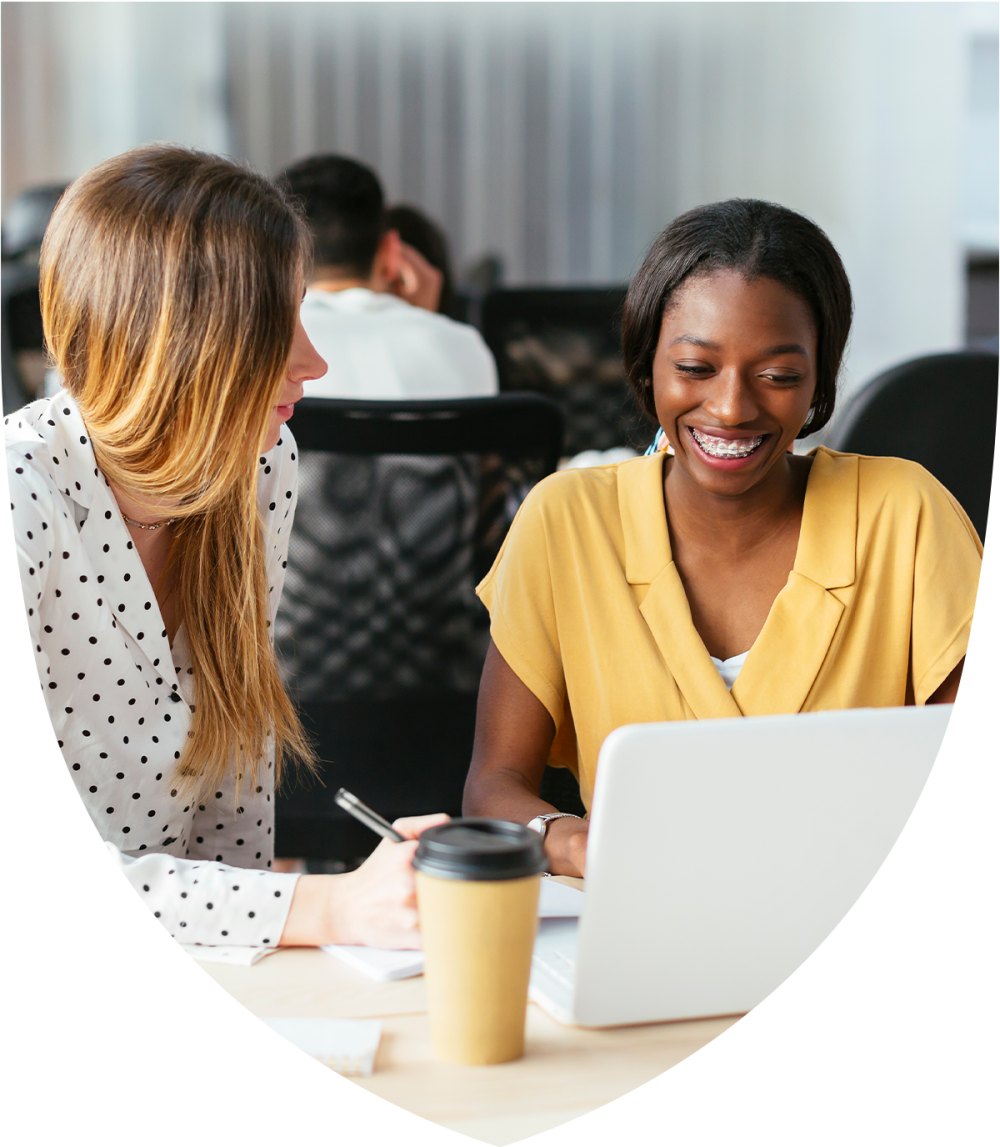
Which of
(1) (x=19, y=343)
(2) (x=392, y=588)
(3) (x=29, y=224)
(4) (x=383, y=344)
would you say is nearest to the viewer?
(2) (x=392, y=588)

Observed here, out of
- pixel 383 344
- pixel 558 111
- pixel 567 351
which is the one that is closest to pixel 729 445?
pixel 383 344

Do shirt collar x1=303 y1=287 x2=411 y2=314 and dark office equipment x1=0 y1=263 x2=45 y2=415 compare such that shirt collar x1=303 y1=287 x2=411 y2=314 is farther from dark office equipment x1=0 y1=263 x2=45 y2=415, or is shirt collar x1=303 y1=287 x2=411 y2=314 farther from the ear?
dark office equipment x1=0 y1=263 x2=45 y2=415

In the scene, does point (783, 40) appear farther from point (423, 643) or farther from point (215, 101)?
point (423, 643)

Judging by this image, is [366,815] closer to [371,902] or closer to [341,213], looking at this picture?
Answer: [371,902]

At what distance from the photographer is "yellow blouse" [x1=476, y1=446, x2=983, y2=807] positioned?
3.97 feet

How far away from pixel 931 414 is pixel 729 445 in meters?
0.95

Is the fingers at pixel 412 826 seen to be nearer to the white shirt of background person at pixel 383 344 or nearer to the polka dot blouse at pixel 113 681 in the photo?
the polka dot blouse at pixel 113 681

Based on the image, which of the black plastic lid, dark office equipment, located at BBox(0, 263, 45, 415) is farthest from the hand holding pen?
dark office equipment, located at BBox(0, 263, 45, 415)

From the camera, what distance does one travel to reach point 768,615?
1231 mm

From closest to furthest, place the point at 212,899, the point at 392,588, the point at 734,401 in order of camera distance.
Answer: the point at 212,899 < the point at 734,401 < the point at 392,588

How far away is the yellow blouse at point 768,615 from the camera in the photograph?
121cm

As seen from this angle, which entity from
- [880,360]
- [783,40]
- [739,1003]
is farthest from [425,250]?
[783,40]

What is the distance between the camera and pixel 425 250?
10.1ft

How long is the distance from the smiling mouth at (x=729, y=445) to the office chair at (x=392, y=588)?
38 centimetres
